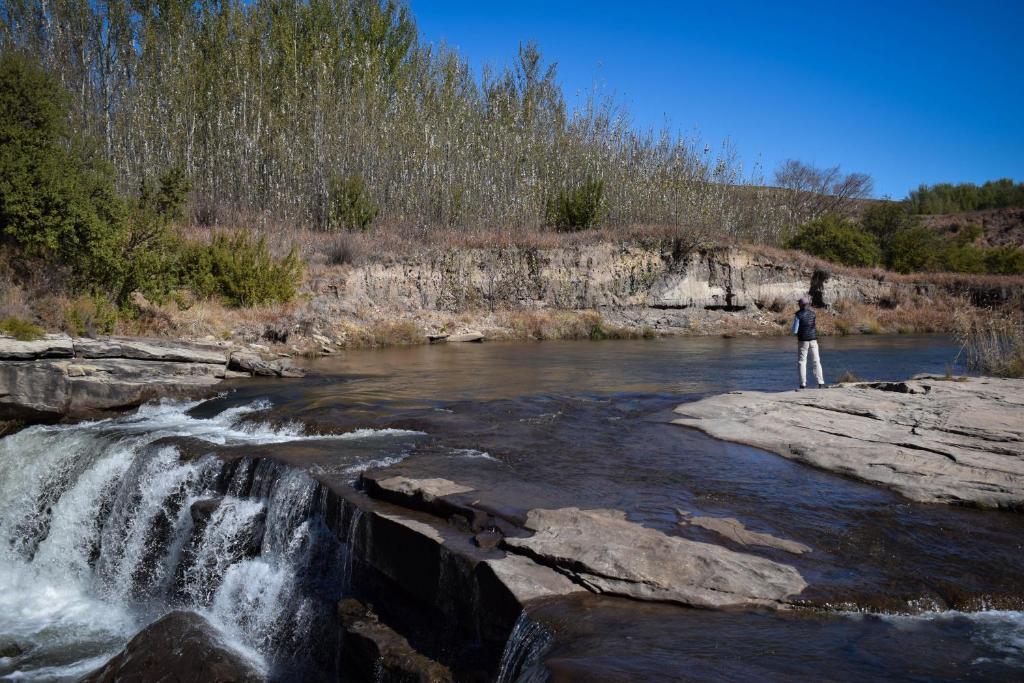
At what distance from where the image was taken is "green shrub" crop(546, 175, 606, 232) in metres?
33.2

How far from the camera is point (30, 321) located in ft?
43.1

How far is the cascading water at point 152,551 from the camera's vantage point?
638 centimetres

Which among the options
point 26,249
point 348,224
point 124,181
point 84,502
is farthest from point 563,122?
point 84,502

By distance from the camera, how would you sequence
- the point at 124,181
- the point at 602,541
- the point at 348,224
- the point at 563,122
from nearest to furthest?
the point at 602,541 → the point at 124,181 → the point at 348,224 → the point at 563,122

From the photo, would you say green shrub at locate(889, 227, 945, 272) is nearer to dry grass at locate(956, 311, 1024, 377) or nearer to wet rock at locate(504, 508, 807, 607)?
dry grass at locate(956, 311, 1024, 377)

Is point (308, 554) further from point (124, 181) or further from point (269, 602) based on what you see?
point (124, 181)

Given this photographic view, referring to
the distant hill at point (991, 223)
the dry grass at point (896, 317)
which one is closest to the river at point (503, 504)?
the dry grass at point (896, 317)

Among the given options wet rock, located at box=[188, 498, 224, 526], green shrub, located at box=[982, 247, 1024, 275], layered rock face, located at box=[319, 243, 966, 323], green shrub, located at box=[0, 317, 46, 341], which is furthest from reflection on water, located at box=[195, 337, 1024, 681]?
green shrub, located at box=[982, 247, 1024, 275]

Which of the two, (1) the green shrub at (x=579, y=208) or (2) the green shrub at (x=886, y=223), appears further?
(2) the green shrub at (x=886, y=223)

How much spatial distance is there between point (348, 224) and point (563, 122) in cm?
1366

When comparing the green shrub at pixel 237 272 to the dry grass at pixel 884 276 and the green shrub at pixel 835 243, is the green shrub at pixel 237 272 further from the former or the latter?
the green shrub at pixel 835 243

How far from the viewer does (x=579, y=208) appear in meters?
33.2

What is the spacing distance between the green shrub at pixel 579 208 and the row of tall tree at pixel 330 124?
0.91 metres

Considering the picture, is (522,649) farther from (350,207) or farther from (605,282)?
(350,207)
